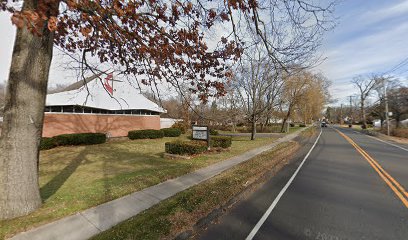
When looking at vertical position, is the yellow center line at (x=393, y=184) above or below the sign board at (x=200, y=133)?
below

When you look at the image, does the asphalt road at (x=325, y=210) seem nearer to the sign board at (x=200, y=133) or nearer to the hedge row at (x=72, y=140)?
the sign board at (x=200, y=133)

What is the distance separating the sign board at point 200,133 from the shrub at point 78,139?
8.21m

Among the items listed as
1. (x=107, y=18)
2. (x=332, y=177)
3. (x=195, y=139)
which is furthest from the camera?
(x=195, y=139)

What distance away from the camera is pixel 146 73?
6.83 meters

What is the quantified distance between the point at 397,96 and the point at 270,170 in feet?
118

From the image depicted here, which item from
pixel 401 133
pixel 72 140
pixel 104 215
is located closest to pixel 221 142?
pixel 72 140

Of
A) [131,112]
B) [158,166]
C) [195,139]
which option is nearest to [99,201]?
[158,166]

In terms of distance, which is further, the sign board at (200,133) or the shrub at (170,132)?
the shrub at (170,132)

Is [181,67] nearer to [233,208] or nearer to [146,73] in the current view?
[146,73]

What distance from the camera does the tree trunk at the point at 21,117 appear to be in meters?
4.63

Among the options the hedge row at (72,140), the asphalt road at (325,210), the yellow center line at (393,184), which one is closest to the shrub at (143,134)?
the hedge row at (72,140)

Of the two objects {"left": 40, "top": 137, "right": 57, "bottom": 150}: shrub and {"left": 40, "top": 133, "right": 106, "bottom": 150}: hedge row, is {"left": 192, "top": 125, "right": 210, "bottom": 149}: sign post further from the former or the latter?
{"left": 40, "top": 137, "right": 57, "bottom": 150}: shrub

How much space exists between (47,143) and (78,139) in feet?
6.65

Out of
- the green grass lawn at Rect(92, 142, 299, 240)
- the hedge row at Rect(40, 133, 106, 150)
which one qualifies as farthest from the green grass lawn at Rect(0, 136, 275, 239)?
the hedge row at Rect(40, 133, 106, 150)
